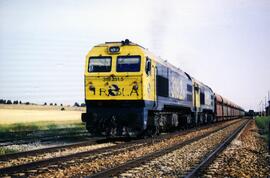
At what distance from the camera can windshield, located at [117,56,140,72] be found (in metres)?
16.3

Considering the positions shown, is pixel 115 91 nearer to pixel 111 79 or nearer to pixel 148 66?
pixel 111 79

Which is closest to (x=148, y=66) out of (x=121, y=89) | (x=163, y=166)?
(x=121, y=89)

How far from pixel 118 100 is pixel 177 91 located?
290 inches

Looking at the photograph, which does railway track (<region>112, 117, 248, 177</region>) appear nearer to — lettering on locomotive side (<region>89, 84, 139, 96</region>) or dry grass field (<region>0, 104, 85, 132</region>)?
lettering on locomotive side (<region>89, 84, 139, 96</region>)

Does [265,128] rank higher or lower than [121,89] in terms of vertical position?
lower

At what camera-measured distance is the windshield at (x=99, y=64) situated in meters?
16.7

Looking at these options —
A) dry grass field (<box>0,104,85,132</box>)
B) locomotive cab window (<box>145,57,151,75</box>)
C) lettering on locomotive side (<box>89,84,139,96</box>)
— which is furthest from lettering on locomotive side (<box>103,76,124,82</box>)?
dry grass field (<box>0,104,85,132</box>)

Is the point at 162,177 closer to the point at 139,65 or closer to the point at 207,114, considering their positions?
the point at 139,65

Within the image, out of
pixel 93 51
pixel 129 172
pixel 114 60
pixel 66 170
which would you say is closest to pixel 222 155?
pixel 129 172

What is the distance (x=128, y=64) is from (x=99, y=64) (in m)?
1.28

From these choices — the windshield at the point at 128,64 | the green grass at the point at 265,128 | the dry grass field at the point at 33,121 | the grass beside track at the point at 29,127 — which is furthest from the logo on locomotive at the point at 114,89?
the dry grass field at the point at 33,121

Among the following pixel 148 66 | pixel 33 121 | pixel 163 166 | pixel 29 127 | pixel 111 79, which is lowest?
pixel 163 166

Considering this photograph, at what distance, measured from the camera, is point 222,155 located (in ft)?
39.0

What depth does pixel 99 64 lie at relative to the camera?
16.8 metres
